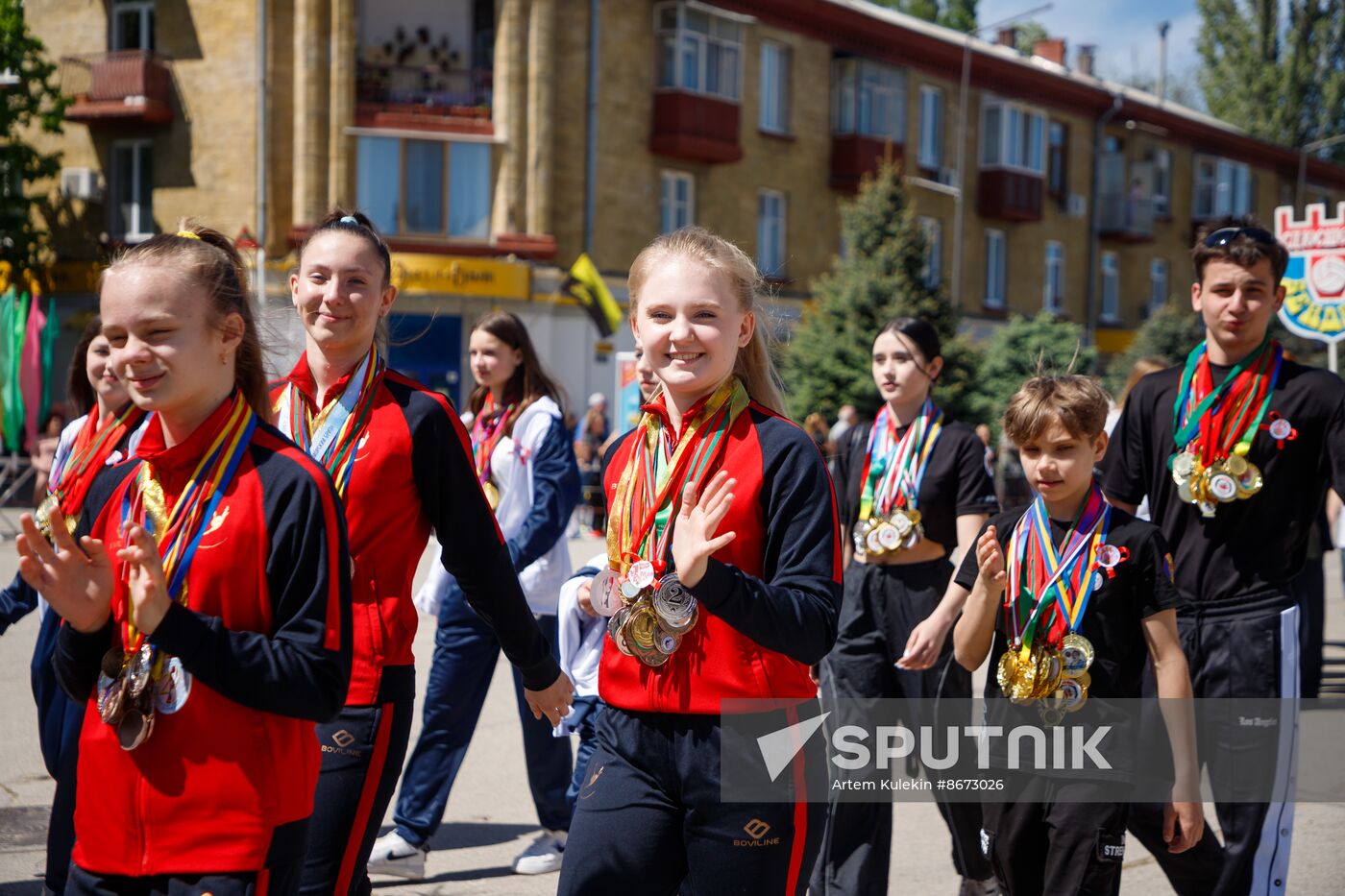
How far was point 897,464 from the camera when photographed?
18.6ft

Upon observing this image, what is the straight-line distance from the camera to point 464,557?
3.56 meters

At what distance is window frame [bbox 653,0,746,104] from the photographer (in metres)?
28.9

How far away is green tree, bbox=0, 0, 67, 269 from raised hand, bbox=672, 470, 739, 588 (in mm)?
27159

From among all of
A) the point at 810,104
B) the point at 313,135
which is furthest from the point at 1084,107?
the point at 313,135

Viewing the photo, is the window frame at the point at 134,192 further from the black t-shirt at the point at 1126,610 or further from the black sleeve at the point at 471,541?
the black t-shirt at the point at 1126,610

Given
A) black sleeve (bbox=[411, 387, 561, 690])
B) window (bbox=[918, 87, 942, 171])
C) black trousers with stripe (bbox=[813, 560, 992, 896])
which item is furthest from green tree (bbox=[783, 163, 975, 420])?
black sleeve (bbox=[411, 387, 561, 690])

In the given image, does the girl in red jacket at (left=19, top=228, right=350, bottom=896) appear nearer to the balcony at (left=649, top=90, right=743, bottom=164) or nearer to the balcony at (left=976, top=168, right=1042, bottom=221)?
the balcony at (left=649, top=90, right=743, bottom=164)

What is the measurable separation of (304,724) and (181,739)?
0.25 metres

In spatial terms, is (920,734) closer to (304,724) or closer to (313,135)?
(304,724)

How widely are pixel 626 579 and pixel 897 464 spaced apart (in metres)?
2.86

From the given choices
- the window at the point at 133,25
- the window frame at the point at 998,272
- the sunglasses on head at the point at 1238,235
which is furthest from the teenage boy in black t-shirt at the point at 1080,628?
the window frame at the point at 998,272

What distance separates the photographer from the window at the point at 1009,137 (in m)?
37.0

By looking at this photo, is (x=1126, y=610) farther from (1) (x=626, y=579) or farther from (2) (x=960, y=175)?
(2) (x=960, y=175)

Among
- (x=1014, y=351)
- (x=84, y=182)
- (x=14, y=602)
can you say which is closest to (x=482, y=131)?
(x=84, y=182)
